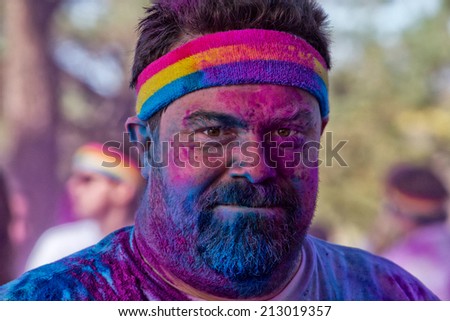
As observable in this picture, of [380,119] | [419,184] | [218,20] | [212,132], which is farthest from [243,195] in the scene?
[380,119]

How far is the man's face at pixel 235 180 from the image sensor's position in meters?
2.06

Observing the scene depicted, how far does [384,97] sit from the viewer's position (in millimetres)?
10602

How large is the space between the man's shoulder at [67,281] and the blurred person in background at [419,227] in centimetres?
270

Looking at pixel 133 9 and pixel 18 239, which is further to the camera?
pixel 133 9

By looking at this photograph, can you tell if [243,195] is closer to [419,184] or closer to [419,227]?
[419,227]

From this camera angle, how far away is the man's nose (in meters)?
2.03

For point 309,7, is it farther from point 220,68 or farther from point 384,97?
point 384,97

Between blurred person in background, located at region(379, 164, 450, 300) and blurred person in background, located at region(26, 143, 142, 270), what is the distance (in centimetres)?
180

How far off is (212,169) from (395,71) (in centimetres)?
869

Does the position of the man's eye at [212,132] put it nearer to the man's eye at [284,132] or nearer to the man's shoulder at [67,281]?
the man's eye at [284,132]

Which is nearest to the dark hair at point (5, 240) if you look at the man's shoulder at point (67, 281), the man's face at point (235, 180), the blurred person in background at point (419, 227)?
the man's shoulder at point (67, 281)

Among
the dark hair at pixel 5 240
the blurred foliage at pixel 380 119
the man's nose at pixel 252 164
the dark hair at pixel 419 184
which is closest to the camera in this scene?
the man's nose at pixel 252 164

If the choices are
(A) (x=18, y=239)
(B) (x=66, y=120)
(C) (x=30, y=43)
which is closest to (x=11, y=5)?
(C) (x=30, y=43)

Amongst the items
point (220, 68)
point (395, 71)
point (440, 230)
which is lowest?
point (440, 230)
